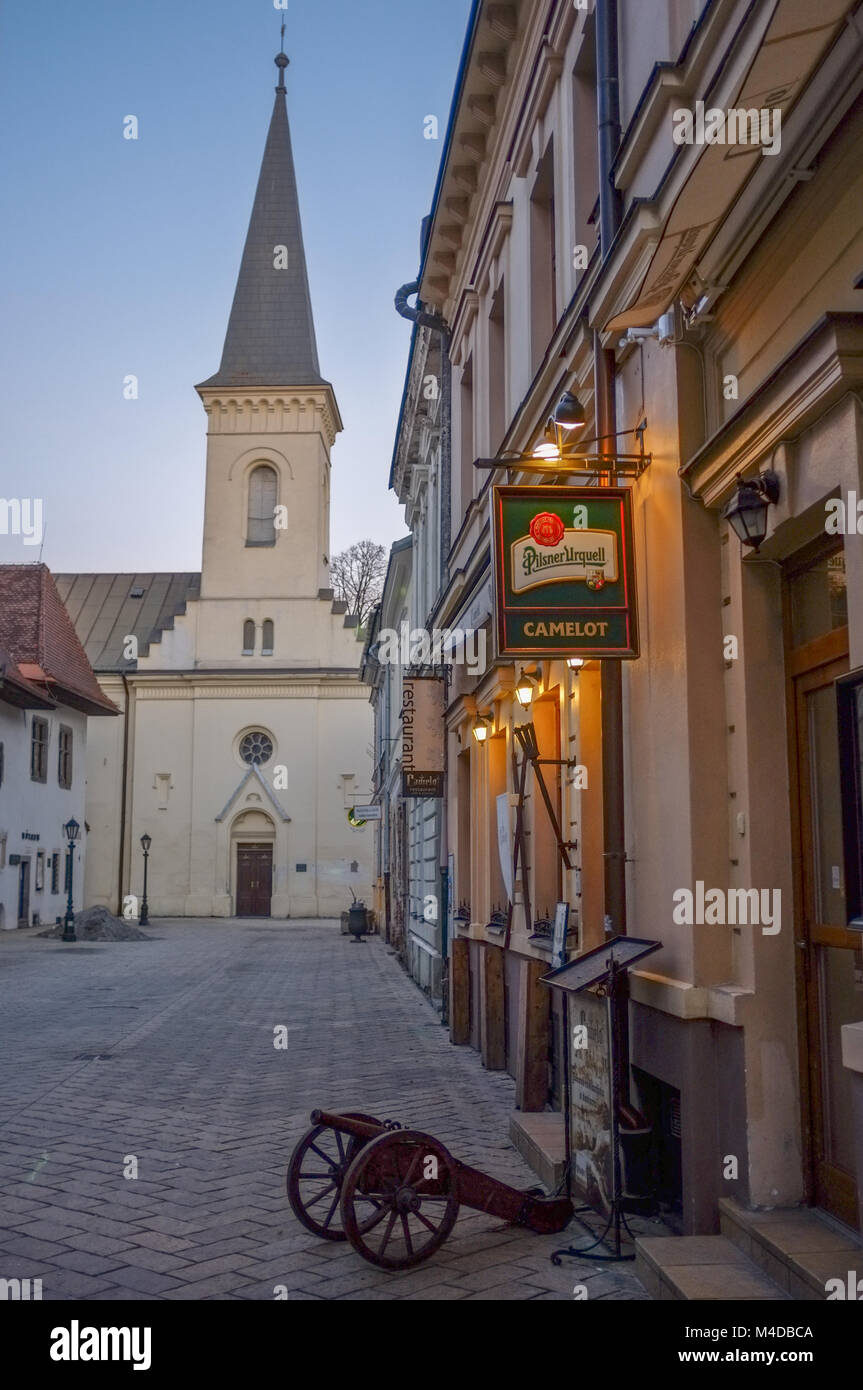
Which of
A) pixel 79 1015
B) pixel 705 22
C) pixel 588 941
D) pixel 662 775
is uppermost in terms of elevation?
pixel 705 22

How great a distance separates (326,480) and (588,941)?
46.6 m

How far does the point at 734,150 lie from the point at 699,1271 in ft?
14.0

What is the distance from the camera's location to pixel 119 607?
55.6 m

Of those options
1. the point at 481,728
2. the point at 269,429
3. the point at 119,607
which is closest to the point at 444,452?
the point at 481,728

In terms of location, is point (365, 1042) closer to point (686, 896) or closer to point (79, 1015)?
point (79, 1015)

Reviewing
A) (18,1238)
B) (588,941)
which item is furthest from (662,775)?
(18,1238)

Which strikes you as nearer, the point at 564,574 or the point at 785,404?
the point at 785,404

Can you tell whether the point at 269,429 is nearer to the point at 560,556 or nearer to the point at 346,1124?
the point at 560,556

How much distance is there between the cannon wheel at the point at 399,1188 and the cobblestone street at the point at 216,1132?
0.43 ft

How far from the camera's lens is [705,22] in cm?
518

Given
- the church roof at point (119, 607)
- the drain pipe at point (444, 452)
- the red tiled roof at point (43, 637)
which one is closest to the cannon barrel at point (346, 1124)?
the drain pipe at point (444, 452)

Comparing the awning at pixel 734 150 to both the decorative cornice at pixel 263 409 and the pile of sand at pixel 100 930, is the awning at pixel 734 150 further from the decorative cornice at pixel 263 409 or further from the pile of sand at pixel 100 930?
the decorative cornice at pixel 263 409

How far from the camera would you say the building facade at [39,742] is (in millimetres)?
36312
